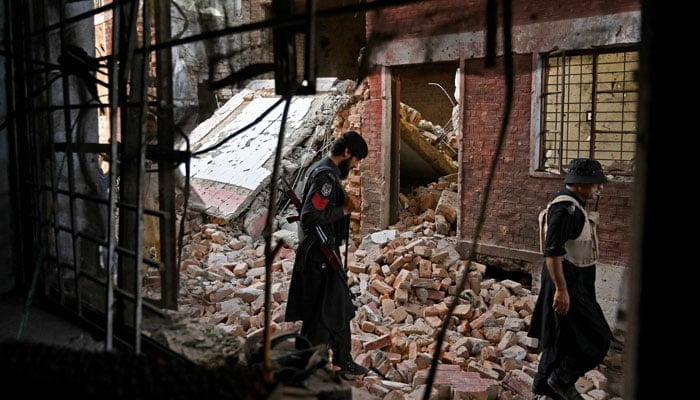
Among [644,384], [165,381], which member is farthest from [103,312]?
[644,384]

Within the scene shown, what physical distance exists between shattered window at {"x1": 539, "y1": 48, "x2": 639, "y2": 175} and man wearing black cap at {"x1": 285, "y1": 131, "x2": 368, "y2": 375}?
3742 millimetres

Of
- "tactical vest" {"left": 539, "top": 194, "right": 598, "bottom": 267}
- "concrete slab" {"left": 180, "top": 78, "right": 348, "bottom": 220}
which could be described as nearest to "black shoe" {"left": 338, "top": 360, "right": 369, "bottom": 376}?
"tactical vest" {"left": 539, "top": 194, "right": 598, "bottom": 267}

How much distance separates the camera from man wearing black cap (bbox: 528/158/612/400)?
169 inches

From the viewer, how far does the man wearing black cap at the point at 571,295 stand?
4301 millimetres

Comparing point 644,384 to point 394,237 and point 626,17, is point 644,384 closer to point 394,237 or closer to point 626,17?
point 626,17

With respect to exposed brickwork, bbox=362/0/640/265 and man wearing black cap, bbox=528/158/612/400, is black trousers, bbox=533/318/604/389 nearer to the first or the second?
man wearing black cap, bbox=528/158/612/400

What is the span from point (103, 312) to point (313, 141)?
785 cm

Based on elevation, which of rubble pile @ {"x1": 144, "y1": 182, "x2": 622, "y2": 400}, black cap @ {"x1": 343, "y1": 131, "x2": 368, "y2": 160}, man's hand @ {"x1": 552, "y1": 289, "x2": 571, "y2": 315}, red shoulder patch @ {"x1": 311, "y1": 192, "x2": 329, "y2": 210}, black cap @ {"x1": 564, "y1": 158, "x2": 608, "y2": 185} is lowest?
rubble pile @ {"x1": 144, "y1": 182, "x2": 622, "y2": 400}

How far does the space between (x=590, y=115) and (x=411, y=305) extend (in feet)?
11.2

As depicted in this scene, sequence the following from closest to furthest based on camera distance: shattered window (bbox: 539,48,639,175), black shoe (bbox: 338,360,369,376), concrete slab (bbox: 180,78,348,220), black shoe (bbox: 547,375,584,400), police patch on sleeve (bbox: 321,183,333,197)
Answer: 1. black shoe (bbox: 547,375,584,400)
2. police patch on sleeve (bbox: 321,183,333,197)
3. black shoe (bbox: 338,360,369,376)
4. shattered window (bbox: 539,48,639,175)
5. concrete slab (bbox: 180,78,348,220)

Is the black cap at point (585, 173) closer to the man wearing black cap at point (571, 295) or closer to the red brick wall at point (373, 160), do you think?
the man wearing black cap at point (571, 295)

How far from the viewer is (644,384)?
119 centimetres

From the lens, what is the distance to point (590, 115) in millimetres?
7344

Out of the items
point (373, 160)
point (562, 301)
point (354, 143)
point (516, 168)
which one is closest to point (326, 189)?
point (354, 143)
